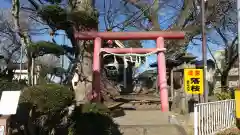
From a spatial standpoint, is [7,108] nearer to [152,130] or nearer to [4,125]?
[4,125]

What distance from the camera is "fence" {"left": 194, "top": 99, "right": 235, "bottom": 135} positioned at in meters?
8.70

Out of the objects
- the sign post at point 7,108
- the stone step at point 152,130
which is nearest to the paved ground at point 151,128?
the stone step at point 152,130

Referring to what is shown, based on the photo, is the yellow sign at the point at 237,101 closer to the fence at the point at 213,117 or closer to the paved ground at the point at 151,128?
the fence at the point at 213,117

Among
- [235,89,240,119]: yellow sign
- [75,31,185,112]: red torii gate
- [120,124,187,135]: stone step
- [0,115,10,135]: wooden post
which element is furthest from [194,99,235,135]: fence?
[0,115,10,135]: wooden post

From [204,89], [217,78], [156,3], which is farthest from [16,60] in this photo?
[204,89]

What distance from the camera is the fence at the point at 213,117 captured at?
8703 millimetres

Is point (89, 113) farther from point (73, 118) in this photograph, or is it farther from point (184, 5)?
point (184, 5)

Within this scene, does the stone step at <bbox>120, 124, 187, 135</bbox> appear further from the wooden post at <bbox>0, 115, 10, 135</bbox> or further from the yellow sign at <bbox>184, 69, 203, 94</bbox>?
the wooden post at <bbox>0, 115, 10, 135</bbox>

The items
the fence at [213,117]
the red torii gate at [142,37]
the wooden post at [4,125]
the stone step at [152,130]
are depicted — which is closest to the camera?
the wooden post at [4,125]

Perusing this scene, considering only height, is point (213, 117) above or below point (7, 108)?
below

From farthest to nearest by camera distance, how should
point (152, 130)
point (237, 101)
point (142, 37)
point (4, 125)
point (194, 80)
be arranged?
point (142, 37)
point (194, 80)
point (237, 101)
point (152, 130)
point (4, 125)

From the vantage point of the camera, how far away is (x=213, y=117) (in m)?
9.69

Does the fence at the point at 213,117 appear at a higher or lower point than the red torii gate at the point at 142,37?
lower

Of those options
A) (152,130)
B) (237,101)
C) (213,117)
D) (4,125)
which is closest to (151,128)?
(152,130)
